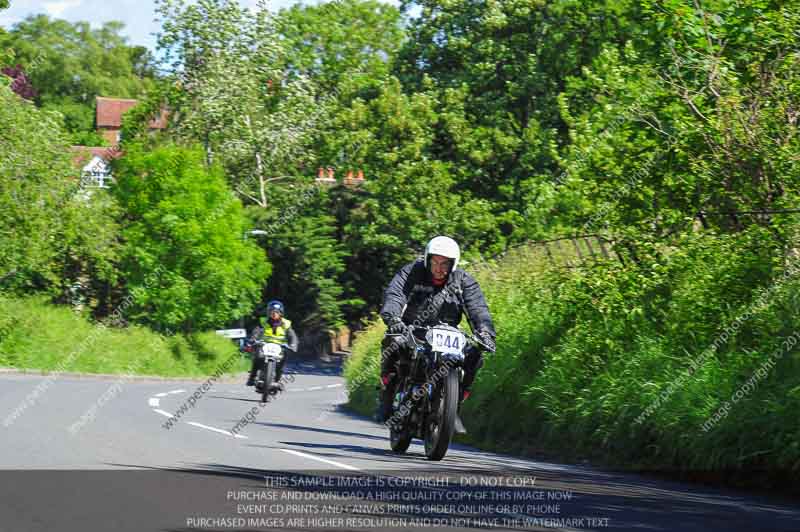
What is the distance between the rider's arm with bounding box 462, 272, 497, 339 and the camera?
1220 cm

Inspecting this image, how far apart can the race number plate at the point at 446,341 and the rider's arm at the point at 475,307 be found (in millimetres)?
461

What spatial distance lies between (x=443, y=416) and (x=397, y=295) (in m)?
1.30

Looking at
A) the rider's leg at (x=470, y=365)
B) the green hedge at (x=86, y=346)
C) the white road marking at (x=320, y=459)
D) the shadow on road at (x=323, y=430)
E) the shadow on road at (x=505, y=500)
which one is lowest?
the green hedge at (x=86, y=346)

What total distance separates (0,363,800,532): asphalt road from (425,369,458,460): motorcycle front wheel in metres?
0.19

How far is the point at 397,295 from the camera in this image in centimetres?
1215

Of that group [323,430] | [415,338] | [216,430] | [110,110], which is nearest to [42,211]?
[323,430]

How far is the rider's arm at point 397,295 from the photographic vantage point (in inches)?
472

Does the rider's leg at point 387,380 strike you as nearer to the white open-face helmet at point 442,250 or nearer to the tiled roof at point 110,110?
the white open-face helmet at point 442,250

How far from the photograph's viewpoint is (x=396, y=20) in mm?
73500

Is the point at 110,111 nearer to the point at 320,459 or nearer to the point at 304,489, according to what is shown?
the point at 320,459

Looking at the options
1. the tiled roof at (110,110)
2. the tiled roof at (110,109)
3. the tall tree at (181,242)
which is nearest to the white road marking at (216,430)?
the tall tree at (181,242)

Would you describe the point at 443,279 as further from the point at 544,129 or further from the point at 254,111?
the point at 254,111

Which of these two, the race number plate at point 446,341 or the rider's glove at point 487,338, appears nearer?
the race number plate at point 446,341

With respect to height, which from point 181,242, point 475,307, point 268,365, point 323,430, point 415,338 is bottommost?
point 323,430
